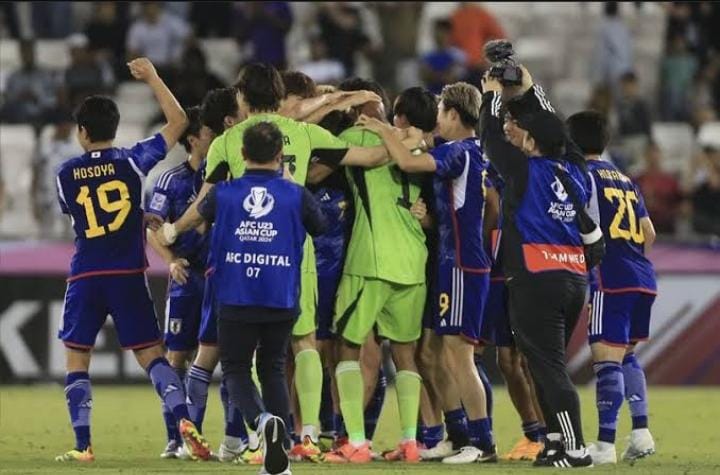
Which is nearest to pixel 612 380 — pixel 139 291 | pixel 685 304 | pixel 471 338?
pixel 471 338

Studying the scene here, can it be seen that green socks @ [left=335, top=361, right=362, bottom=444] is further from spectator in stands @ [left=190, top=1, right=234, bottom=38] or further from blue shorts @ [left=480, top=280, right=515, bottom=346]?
spectator in stands @ [left=190, top=1, right=234, bottom=38]

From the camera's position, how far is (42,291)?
18359 mm

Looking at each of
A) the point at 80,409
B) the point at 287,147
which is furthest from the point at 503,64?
the point at 80,409

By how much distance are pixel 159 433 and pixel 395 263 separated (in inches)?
123

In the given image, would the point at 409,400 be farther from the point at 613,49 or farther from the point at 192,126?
the point at 613,49

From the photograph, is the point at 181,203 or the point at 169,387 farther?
the point at 181,203

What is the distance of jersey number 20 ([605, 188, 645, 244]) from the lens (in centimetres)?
1239

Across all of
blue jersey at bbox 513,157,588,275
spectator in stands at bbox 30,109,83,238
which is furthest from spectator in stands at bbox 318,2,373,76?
blue jersey at bbox 513,157,588,275

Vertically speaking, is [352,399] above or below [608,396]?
above

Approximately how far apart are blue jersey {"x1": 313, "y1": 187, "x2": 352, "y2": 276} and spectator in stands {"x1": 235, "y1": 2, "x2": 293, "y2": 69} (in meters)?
10.5

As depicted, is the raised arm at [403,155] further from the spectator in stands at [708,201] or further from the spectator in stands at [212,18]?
the spectator in stands at [212,18]

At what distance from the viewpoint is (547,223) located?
444 inches

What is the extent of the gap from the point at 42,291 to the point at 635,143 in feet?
24.4

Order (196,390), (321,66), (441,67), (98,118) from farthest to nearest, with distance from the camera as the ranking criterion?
(321,66)
(441,67)
(196,390)
(98,118)
